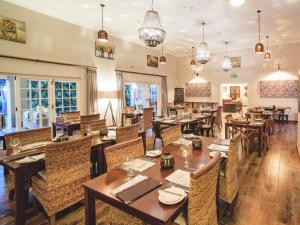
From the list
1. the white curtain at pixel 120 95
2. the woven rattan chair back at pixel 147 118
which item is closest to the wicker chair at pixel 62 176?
the woven rattan chair back at pixel 147 118

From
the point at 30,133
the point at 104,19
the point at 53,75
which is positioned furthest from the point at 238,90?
the point at 30,133

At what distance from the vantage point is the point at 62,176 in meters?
2.21

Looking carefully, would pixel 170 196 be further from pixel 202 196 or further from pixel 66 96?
pixel 66 96

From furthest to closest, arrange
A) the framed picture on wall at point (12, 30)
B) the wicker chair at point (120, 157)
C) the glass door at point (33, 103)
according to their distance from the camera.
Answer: the glass door at point (33, 103), the framed picture on wall at point (12, 30), the wicker chair at point (120, 157)

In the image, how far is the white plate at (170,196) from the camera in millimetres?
1313

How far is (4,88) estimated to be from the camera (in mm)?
6734

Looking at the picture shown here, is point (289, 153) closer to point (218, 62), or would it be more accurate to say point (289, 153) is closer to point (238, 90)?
point (238, 90)

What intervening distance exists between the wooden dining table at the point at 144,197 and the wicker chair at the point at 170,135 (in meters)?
0.54

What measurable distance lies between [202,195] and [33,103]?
19.3ft

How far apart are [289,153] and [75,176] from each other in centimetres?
493

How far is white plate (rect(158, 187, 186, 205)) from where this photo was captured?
4.31 ft

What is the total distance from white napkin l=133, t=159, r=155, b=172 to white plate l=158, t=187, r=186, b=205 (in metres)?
0.46

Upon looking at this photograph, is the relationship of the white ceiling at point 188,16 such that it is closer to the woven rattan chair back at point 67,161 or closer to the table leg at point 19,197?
the woven rattan chair back at point 67,161

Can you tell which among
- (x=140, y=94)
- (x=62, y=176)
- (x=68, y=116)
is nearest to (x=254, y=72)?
(x=140, y=94)
